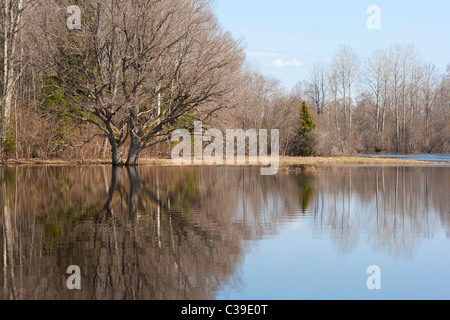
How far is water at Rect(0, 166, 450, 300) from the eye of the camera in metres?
6.08

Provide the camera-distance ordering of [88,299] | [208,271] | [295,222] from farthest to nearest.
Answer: [295,222], [208,271], [88,299]

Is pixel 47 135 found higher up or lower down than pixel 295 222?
higher up

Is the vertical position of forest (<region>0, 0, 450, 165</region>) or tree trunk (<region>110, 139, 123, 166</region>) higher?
forest (<region>0, 0, 450, 165</region>)

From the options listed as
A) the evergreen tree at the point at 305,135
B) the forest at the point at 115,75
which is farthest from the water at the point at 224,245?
the evergreen tree at the point at 305,135

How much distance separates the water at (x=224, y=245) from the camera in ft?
19.9

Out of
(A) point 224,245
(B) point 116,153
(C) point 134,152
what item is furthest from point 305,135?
(A) point 224,245

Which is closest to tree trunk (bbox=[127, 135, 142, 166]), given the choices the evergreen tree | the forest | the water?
the forest

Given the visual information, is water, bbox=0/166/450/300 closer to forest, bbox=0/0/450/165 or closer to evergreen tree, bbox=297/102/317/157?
forest, bbox=0/0/450/165

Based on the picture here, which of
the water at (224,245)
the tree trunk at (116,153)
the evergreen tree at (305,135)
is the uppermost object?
the evergreen tree at (305,135)

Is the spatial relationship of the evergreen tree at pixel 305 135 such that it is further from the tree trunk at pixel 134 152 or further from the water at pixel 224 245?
the water at pixel 224 245

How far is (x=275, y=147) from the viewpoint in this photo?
49625 millimetres
